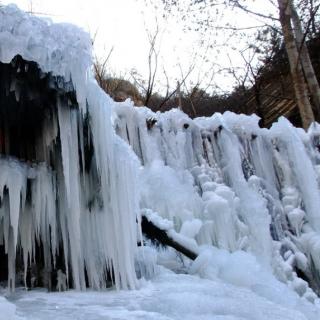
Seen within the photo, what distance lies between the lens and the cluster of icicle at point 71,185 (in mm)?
2621

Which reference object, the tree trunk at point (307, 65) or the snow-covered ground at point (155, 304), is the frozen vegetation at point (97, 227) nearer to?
the snow-covered ground at point (155, 304)

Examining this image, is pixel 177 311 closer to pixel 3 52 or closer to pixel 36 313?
pixel 36 313

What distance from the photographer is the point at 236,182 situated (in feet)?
16.8

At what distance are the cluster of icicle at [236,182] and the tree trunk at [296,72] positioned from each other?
1.26 metres

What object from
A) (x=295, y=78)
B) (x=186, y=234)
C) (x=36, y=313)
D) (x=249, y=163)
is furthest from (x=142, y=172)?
(x=295, y=78)

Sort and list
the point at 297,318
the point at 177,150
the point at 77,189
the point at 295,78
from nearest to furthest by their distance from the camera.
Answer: the point at 297,318 < the point at 77,189 < the point at 177,150 < the point at 295,78

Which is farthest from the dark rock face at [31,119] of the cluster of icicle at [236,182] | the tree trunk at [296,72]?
the tree trunk at [296,72]

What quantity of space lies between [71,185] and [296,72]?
5.50 meters

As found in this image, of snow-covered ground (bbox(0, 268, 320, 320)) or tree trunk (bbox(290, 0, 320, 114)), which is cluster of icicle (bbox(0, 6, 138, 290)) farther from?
tree trunk (bbox(290, 0, 320, 114))

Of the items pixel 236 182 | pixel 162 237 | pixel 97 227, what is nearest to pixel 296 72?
pixel 236 182

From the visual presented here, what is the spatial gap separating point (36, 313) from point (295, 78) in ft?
20.7

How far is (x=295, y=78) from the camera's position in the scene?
7395 millimetres

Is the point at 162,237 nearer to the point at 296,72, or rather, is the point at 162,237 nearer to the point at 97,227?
the point at 97,227

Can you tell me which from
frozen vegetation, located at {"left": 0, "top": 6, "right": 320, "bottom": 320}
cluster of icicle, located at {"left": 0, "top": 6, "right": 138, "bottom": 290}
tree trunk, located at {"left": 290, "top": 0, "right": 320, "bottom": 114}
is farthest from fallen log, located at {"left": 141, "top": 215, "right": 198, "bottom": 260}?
tree trunk, located at {"left": 290, "top": 0, "right": 320, "bottom": 114}
